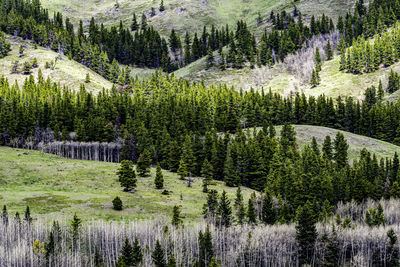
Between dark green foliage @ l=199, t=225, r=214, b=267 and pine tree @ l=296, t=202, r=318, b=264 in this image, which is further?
pine tree @ l=296, t=202, r=318, b=264

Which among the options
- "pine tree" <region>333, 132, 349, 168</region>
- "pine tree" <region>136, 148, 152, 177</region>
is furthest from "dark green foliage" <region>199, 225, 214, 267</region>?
"pine tree" <region>333, 132, 349, 168</region>

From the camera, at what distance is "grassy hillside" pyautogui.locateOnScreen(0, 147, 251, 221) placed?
70812 mm

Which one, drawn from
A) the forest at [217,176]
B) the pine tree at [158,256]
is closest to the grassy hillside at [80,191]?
the forest at [217,176]

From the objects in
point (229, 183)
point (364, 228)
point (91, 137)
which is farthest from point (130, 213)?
point (91, 137)

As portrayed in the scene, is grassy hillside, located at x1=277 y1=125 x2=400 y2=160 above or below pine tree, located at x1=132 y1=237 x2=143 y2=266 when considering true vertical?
above

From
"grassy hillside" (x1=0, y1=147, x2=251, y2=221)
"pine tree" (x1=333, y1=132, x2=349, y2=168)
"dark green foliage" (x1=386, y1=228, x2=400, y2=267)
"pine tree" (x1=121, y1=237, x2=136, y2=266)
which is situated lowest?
"dark green foliage" (x1=386, y1=228, x2=400, y2=267)

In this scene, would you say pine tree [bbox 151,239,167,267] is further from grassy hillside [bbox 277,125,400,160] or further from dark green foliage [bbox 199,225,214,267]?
grassy hillside [bbox 277,125,400,160]

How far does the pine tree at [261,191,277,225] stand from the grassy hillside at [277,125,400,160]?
51.1m

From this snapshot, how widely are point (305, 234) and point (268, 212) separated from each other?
36.7ft

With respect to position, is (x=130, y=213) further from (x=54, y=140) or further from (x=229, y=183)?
(x=54, y=140)

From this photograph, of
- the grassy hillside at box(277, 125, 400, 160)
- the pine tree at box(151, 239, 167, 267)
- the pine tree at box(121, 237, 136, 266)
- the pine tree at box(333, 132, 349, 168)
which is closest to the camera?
the pine tree at box(121, 237, 136, 266)

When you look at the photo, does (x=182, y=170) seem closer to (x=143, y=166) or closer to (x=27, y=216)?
(x=143, y=166)

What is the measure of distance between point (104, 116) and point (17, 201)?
74317 mm

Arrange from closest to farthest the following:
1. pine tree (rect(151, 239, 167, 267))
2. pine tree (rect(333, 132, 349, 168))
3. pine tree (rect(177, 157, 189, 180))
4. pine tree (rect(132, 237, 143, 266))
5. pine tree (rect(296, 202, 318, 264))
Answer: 1. pine tree (rect(132, 237, 143, 266))
2. pine tree (rect(151, 239, 167, 267))
3. pine tree (rect(296, 202, 318, 264))
4. pine tree (rect(177, 157, 189, 180))
5. pine tree (rect(333, 132, 349, 168))
